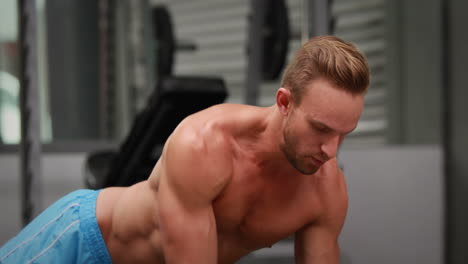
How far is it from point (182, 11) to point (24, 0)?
7.43 feet

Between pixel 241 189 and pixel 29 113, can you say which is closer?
pixel 241 189

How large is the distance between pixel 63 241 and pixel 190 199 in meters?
0.46

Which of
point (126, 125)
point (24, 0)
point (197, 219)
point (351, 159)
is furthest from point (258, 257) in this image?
point (126, 125)

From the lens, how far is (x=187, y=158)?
112 cm

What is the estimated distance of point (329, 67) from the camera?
3.39ft

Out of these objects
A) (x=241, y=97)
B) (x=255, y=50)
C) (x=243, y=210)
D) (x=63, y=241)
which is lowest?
(x=241, y=97)

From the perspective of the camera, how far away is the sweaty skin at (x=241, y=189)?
1.09 metres

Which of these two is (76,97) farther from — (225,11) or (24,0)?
(24,0)

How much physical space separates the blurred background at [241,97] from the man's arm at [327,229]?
80cm

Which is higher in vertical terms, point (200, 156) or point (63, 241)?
point (200, 156)

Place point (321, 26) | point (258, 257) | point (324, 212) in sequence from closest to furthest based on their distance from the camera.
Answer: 1. point (324, 212)
2. point (321, 26)
3. point (258, 257)

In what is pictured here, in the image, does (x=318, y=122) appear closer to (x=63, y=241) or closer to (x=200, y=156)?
(x=200, y=156)

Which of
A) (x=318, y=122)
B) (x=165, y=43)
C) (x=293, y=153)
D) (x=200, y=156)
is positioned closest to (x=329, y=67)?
(x=318, y=122)

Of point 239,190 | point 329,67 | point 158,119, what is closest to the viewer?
point 329,67
